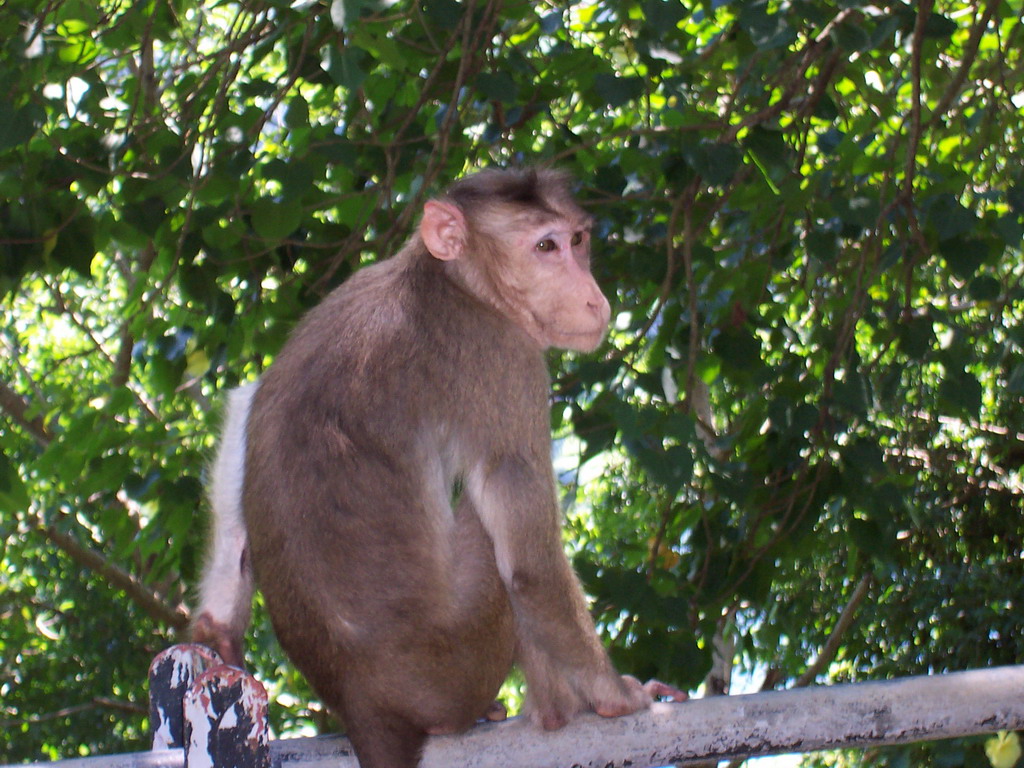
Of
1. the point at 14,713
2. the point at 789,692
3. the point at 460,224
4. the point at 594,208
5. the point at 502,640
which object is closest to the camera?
the point at 789,692

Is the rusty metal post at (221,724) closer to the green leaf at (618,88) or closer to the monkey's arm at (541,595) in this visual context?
the monkey's arm at (541,595)

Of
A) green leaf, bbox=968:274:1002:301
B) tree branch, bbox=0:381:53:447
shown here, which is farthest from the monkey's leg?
tree branch, bbox=0:381:53:447

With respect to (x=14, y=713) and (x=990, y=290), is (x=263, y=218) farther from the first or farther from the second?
(x=14, y=713)

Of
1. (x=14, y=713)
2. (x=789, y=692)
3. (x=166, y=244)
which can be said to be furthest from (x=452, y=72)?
(x=14, y=713)

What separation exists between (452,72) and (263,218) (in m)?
0.70

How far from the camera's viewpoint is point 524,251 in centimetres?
307

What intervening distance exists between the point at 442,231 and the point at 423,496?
0.73 meters

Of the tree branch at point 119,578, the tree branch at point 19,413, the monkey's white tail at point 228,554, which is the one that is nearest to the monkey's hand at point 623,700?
the monkey's white tail at point 228,554

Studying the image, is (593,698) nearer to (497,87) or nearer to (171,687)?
(171,687)

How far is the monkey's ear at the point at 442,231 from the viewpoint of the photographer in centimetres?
295

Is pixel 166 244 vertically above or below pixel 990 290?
above

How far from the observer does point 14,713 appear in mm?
6285

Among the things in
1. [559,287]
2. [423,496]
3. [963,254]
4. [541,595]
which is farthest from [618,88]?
[541,595]

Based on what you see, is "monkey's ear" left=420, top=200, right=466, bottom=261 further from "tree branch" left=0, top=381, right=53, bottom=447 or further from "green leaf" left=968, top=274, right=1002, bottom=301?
"tree branch" left=0, top=381, right=53, bottom=447
